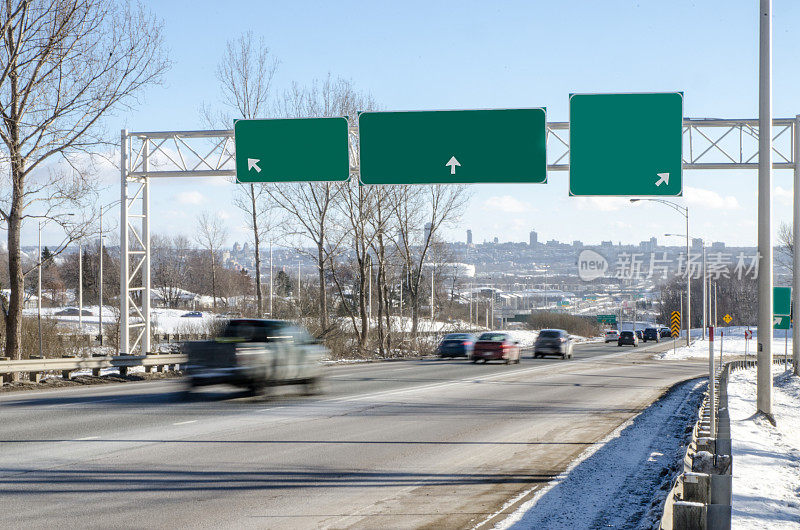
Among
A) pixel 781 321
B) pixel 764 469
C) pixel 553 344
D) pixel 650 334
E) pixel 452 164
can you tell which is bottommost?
pixel 650 334

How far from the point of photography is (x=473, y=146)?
70.3 feet

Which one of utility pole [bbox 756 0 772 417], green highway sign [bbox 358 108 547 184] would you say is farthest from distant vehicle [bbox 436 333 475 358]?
utility pole [bbox 756 0 772 417]

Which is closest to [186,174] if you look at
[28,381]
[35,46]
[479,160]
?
[35,46]

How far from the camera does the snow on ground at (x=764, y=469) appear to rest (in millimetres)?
7547

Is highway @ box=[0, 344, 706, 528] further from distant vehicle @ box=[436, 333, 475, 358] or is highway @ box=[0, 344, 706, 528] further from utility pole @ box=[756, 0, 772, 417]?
distant vehicle @ box=[436, 333, 475, 358]

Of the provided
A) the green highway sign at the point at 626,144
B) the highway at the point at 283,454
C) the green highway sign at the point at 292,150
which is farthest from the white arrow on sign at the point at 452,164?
the highway at the point at 283,454

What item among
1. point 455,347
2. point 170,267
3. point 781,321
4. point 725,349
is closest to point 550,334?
point 455,347

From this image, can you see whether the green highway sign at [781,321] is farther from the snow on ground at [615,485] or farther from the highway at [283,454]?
the snow on ground at [615,485]

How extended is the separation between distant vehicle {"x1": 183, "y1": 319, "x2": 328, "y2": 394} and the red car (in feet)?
64.3

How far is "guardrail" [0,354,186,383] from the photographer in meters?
20.2

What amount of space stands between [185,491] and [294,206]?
123 feet

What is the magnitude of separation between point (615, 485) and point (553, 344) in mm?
37169

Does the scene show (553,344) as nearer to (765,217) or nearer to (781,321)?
(781,321)

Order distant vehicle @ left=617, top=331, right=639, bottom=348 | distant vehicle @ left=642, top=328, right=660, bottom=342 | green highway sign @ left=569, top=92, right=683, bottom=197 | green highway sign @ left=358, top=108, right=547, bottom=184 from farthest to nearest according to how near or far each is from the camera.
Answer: distant vehicle @ left=642, top=328, right=660, bottom=342 → distant vehicle @ left=617, top=331, right=639, bottom=348 → green highway sign @ left=358, top=108, right=547, bottom=184 → green highway sign @ left=569, top=92, right=683, bottom=197
